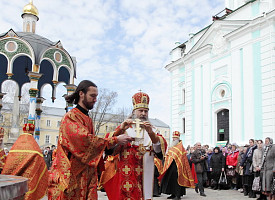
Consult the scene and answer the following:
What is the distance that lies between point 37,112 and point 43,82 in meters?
2.09

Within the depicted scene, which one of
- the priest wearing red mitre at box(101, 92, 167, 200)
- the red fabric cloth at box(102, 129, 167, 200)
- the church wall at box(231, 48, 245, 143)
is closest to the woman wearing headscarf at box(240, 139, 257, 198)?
the church wall at box(231, 48, 245, 143)

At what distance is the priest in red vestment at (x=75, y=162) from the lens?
3.17 meters

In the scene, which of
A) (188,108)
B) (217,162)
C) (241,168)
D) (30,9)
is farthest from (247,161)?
(188,108)

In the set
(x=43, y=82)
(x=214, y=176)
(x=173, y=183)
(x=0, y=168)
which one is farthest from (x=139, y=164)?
(x=43, y=82)

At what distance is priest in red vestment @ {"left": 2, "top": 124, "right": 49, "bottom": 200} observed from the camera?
5809mm

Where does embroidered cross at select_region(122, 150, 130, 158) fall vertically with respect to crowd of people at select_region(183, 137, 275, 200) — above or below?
above

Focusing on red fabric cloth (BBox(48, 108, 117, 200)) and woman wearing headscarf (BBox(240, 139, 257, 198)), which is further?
woman wearing headscarf (BBox(240, 139, 257, 198))

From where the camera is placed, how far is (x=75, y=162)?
3.29 m

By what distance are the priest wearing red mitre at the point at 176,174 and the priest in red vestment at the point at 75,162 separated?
665cm

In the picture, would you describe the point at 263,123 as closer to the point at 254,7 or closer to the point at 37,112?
the point at 254,7

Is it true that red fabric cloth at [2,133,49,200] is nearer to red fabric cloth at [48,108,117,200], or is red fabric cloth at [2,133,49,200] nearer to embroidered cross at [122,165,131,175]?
embroidered cross at [122,165,131,175]

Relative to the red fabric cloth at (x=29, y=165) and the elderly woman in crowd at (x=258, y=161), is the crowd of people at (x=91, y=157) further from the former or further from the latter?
the elderly woman in crowd at (x=258, y=161)

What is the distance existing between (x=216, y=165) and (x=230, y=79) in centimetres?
814

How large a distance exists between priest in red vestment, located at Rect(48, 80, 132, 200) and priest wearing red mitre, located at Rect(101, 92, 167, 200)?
726 millimetres
